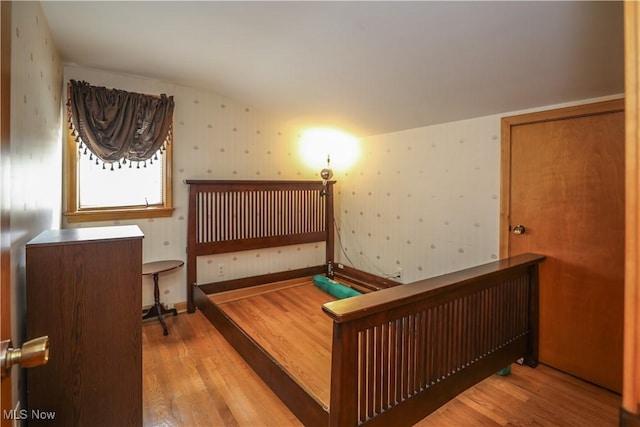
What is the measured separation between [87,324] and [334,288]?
98.3 inches

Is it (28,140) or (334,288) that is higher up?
(28,140)

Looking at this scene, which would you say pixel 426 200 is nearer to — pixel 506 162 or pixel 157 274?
pixel 506 162

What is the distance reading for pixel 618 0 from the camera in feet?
4.36

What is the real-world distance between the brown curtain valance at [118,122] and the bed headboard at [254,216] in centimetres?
53

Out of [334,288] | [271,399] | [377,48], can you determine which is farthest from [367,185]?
[271,399]

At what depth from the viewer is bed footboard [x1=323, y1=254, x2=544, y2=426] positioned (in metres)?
1.45

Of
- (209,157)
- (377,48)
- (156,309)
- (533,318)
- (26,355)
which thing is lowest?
(156,309)

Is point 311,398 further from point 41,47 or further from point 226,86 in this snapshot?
point 226,86

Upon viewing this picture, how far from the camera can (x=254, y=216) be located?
12.5ft

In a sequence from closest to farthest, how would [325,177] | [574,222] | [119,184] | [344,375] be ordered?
1. [344,375]
2. [574,222]
3. [119,184]
4. [325,177]

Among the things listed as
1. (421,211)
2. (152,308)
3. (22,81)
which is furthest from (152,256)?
(421,211)

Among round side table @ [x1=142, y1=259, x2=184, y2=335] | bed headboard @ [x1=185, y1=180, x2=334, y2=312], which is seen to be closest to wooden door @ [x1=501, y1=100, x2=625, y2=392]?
bed headboard @ [x1=185, y1=180, x2=334, y2=312]

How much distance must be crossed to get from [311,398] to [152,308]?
7.23 ft

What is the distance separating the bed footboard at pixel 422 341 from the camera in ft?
4.74
